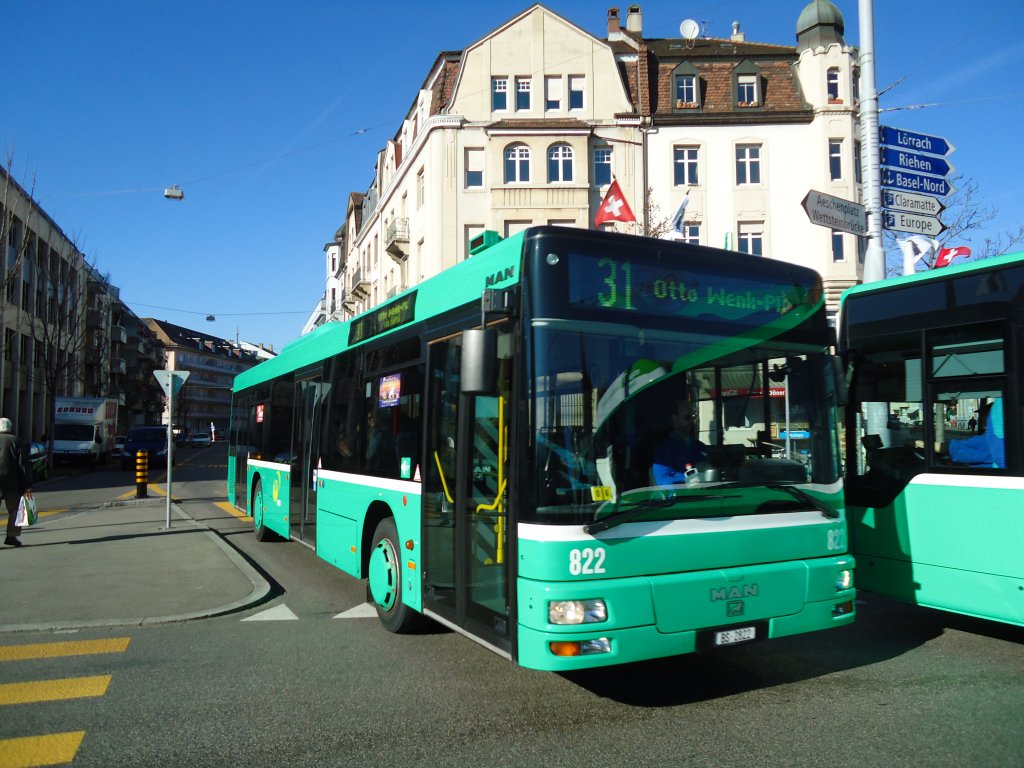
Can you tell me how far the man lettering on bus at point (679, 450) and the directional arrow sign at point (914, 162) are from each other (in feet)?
24.9

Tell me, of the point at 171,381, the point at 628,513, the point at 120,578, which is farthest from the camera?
the point at 171,381

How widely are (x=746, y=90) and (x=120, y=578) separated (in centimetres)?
3263

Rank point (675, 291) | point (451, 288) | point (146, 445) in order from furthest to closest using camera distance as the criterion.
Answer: point (146, 445) < point (451, 288) < point (675, 291)

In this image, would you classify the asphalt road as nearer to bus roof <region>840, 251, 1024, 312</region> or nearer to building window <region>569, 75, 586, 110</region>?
bus roof <region>840, 251, 1024, 312</region>

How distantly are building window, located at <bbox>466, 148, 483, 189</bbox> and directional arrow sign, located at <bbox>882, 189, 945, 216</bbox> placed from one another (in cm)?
2504

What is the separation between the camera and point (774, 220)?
33750 millimetres

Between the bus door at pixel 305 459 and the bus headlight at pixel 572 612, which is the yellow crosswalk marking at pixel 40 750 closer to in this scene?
the bus headlight at pixel 572 612

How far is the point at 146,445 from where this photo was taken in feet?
135

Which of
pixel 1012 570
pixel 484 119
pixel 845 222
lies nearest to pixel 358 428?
pixel 1012 570

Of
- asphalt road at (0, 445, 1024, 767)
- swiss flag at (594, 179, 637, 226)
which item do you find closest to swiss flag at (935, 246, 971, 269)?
swiss flag at (594, 179, 637, 226)

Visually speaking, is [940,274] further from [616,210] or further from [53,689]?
[616,210]

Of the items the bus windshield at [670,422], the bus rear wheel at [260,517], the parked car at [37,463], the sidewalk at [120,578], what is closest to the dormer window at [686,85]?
the parked car at [37,463]

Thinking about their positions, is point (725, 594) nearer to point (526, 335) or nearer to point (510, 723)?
point (510, 723)

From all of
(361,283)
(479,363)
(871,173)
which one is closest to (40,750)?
(479,363)
